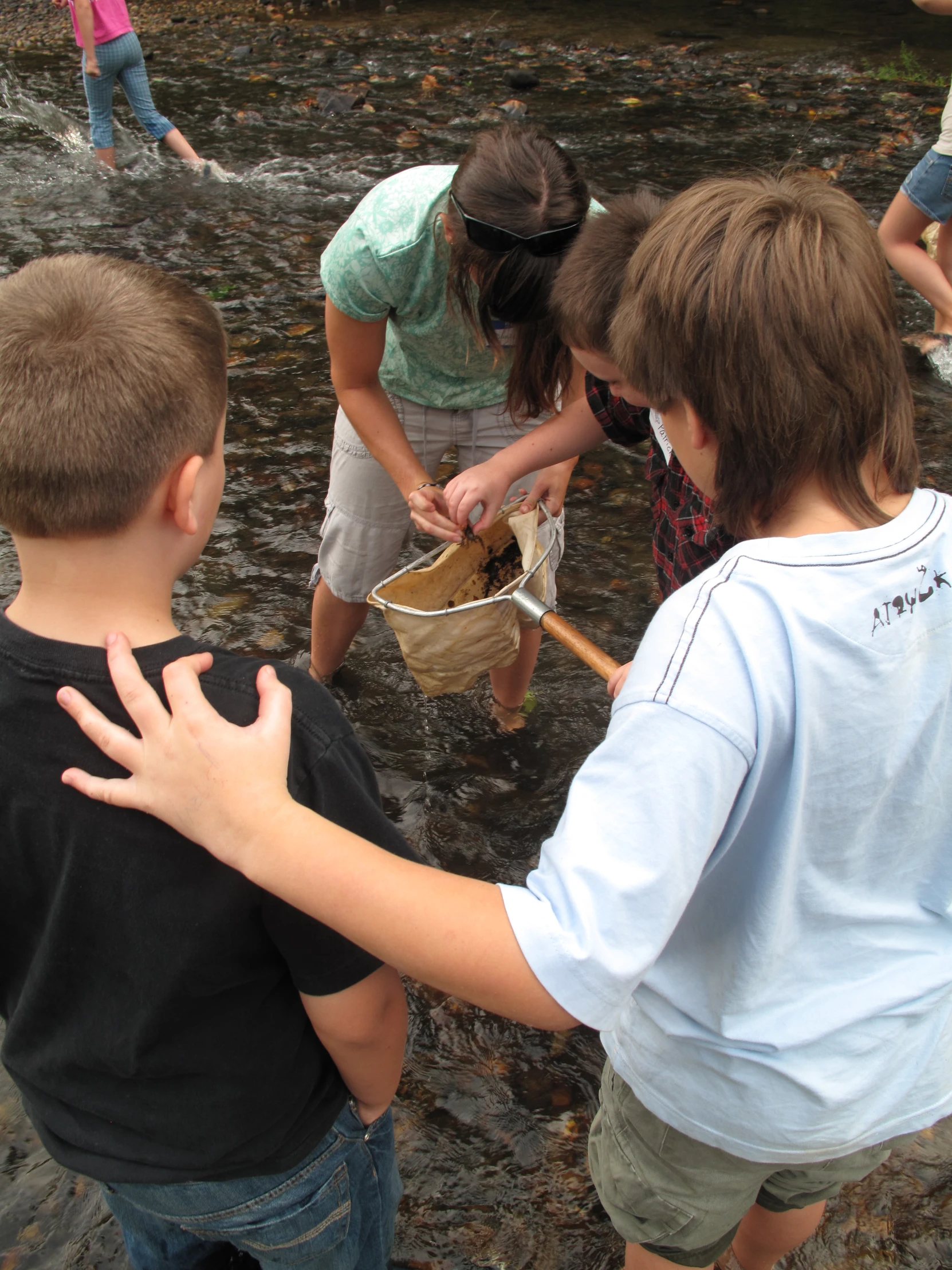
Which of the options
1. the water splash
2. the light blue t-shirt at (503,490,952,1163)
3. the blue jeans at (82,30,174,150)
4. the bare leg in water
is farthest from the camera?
the water splash

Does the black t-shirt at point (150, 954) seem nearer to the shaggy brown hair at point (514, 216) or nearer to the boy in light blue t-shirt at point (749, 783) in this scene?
the boy in light blue t-shirt at point (749, 783)

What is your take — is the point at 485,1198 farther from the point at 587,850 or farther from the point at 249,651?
the point at 249,651

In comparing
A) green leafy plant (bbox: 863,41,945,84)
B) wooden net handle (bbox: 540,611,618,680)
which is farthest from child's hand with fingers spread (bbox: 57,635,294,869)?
green leafy plant (bbox: 863,41,945,84)

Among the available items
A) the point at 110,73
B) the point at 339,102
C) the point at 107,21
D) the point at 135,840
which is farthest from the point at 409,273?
the point at 339,102

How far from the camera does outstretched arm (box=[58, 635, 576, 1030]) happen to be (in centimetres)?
86

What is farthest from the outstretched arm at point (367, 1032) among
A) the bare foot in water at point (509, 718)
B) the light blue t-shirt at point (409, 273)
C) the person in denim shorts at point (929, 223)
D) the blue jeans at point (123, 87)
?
the blue jeans at point (123, 87)

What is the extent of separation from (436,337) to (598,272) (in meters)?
0.61

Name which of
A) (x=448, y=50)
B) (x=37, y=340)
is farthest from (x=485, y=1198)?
(x=448, y=50)

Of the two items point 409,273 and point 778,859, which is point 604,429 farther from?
point 778,859

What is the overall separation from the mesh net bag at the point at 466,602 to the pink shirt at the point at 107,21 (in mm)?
6134

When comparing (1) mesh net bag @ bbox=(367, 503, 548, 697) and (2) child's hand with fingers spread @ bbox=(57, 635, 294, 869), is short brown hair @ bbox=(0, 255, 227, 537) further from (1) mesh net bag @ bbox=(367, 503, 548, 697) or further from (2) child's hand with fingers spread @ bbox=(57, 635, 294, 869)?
(1) mesh net bag @ bbox=(367, 503, 548, 697)

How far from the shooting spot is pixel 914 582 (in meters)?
0.93

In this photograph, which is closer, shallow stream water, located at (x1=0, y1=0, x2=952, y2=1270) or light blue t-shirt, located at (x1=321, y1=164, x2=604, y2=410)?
shallow stream water, located at (x1=0, y1=0, x2=952, y2=1270)

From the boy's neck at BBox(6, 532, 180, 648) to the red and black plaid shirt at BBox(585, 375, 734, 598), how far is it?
3.35 feet
